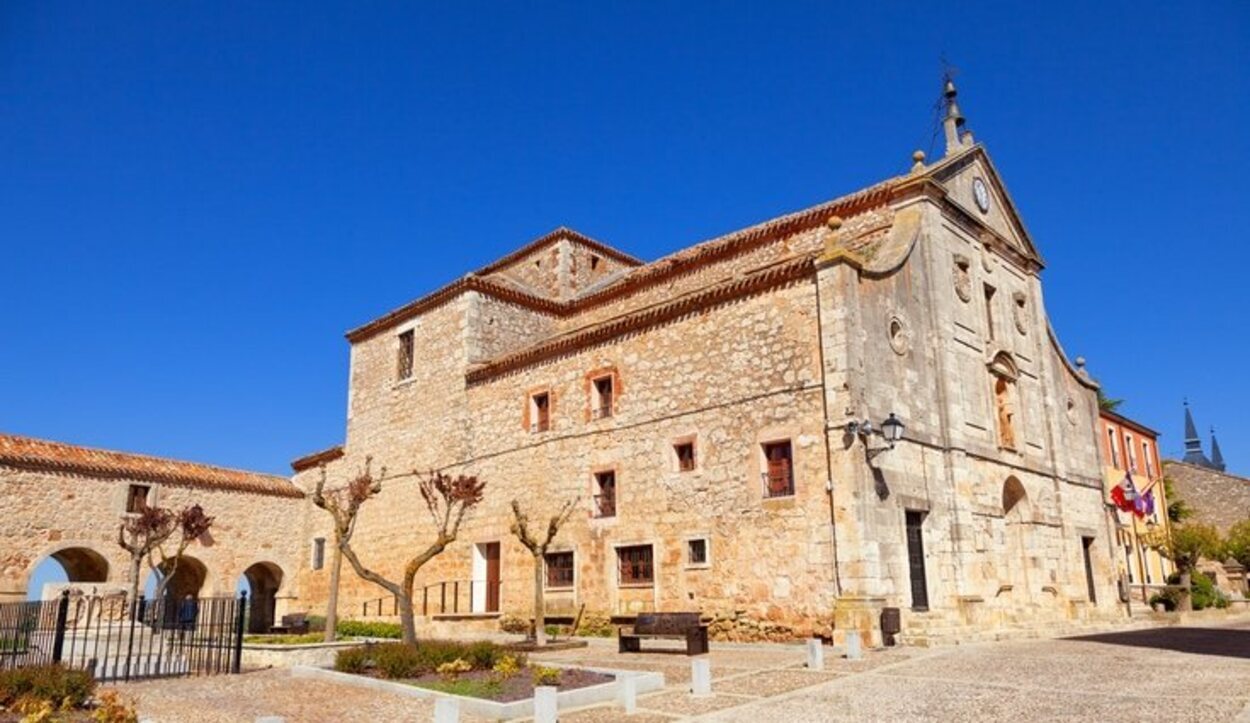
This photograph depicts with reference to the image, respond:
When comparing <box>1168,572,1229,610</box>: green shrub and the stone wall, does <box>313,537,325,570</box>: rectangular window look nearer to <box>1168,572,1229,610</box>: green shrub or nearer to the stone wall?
the stone wall

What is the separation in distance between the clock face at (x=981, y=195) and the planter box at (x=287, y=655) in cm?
1758

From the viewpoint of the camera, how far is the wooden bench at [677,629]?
45.7 feet

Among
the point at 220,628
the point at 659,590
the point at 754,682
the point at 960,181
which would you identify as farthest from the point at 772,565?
the point at 960,181

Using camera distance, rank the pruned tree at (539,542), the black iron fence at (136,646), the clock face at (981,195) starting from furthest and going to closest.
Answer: the clock face at (981,195) < the pruned tree at (539,542) < the black iron fence at (136,646)

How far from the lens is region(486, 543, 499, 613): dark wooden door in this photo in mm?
21672

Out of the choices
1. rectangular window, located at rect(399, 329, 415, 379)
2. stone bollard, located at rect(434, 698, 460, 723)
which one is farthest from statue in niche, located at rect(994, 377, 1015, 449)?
rectangular window, located at rect(399, 329, 415, 379)

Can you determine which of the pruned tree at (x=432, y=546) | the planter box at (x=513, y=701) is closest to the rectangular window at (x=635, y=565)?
the pruned tree at (x=432, y=546)

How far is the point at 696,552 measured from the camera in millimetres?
17312

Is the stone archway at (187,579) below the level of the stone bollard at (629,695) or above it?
above

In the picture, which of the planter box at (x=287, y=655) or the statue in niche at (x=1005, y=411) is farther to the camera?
the statue in niche at (x=1005, y=411)

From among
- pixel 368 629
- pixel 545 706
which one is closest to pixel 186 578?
pixel 368 629

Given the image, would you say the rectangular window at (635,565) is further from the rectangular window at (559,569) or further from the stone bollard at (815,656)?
the stone bollard at (815,656)

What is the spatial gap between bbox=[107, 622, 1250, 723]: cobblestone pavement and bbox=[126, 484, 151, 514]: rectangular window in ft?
47.7

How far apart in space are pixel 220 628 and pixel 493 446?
418 inches
